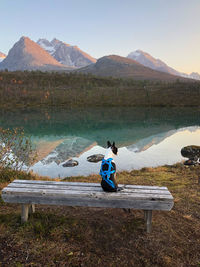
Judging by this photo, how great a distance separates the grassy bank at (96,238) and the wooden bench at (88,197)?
407mm

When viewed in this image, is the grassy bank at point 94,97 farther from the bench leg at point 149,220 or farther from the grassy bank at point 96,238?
the bench leg at point 149,220

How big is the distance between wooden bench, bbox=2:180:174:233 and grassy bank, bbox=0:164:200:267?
16.0 inches

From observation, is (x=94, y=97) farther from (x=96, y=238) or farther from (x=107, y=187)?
(x=96, y=238)

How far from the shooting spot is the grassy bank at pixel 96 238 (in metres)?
4.08

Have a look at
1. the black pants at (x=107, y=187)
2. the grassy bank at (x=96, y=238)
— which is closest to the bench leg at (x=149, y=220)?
the grassy bank at (x=96, y=238)

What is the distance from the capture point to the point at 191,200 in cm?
714

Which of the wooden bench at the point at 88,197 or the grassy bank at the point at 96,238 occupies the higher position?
the wooden bench at the point at 88,197

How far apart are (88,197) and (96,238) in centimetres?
101

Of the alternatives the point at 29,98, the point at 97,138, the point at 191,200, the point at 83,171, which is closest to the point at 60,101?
the point at 29,98

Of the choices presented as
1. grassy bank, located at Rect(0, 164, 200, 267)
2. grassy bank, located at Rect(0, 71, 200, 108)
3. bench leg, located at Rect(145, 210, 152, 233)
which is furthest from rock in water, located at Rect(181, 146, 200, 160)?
grassy bank, located at Rect(0, 71, 200, 108)

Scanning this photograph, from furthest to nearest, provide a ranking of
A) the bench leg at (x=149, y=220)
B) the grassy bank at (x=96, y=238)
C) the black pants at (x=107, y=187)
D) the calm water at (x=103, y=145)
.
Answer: the calm water at (x=103, y=145)
the bench leg at (x=149, y=220)
the black pants at (x=107, y=187)
the grassy bank at (x=96, y=238)

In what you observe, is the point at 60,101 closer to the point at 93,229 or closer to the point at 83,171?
the point at 83,171

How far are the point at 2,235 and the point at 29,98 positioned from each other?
78.0m

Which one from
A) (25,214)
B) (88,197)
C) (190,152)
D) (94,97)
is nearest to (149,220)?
(88,197)
